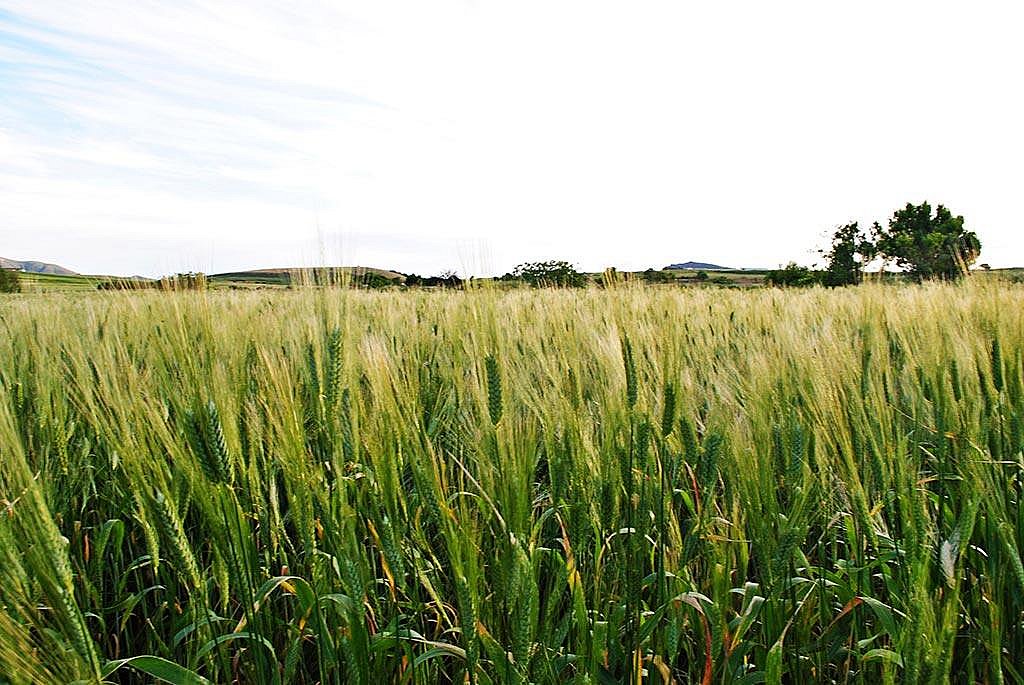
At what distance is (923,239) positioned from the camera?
40750 mm

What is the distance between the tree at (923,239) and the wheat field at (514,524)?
134ft

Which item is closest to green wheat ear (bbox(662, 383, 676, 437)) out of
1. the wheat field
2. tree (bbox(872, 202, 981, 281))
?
the wheat field

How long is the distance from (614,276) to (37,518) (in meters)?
2.08

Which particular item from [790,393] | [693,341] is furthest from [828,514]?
[693,341]

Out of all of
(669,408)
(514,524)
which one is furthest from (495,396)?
(669,408)

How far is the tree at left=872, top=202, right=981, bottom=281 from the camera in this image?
39.0m

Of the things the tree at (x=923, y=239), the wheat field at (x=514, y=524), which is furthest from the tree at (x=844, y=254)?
the wheat field at (x=514, y=524)

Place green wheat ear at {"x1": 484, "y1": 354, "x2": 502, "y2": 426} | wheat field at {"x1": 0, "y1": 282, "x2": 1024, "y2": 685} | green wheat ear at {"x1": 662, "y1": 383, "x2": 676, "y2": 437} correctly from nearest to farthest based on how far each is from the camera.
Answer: wheat field at {"x1": 0, "y1": 282, "x2": 1024, "y2": 685}, green wheat ear at {"x1": 484, "y1": 354, "x2": 502, "y2": 426}, green wheat ear at {"x1": 662, "y1": 383, "x2": 676, "y2": 437}

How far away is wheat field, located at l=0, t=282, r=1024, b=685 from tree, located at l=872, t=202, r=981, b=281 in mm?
40727

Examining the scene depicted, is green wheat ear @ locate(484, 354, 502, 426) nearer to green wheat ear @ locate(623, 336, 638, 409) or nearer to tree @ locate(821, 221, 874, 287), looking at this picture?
green wheat ear @ locate(623, 336, 638, 409)

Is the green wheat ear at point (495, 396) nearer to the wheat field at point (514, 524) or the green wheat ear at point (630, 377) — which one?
the wheat field at point (514, 524)

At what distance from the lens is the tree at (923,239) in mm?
38969

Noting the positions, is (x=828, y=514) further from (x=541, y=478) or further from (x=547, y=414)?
(x=541, y=478)

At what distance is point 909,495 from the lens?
1091mm
